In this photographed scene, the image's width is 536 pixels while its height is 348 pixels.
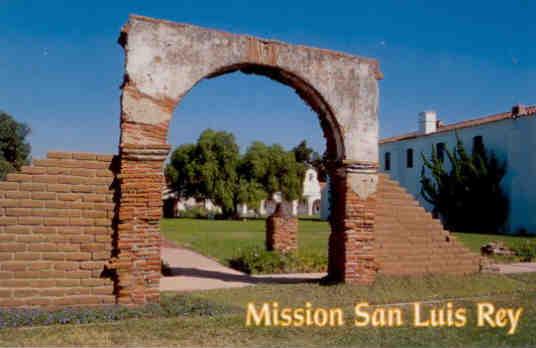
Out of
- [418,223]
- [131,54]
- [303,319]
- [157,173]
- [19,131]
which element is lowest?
[303,319]

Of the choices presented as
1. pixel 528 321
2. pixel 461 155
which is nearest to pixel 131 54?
pixel 528 321

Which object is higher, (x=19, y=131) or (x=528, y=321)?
(x=19, y=131)

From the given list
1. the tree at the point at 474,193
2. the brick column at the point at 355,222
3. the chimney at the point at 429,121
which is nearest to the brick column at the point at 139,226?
the brick column at the point at 355,222

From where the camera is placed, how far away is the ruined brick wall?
21.7 ft

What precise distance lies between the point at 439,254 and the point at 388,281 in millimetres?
1667

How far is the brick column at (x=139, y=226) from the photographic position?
6945mm

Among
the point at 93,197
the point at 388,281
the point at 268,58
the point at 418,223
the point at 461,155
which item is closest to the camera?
the point at 93,197

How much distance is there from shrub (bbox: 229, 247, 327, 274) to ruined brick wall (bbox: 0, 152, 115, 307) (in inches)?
183

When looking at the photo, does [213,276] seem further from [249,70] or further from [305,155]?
[305,155]

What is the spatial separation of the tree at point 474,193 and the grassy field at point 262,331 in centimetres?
1967

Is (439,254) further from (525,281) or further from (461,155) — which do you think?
(461,155)

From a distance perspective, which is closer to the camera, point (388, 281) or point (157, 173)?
point (157, 173)

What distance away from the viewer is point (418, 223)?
398 inches

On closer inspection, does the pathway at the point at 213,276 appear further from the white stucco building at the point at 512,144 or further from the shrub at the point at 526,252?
the white stucco building at the point at 512,144
